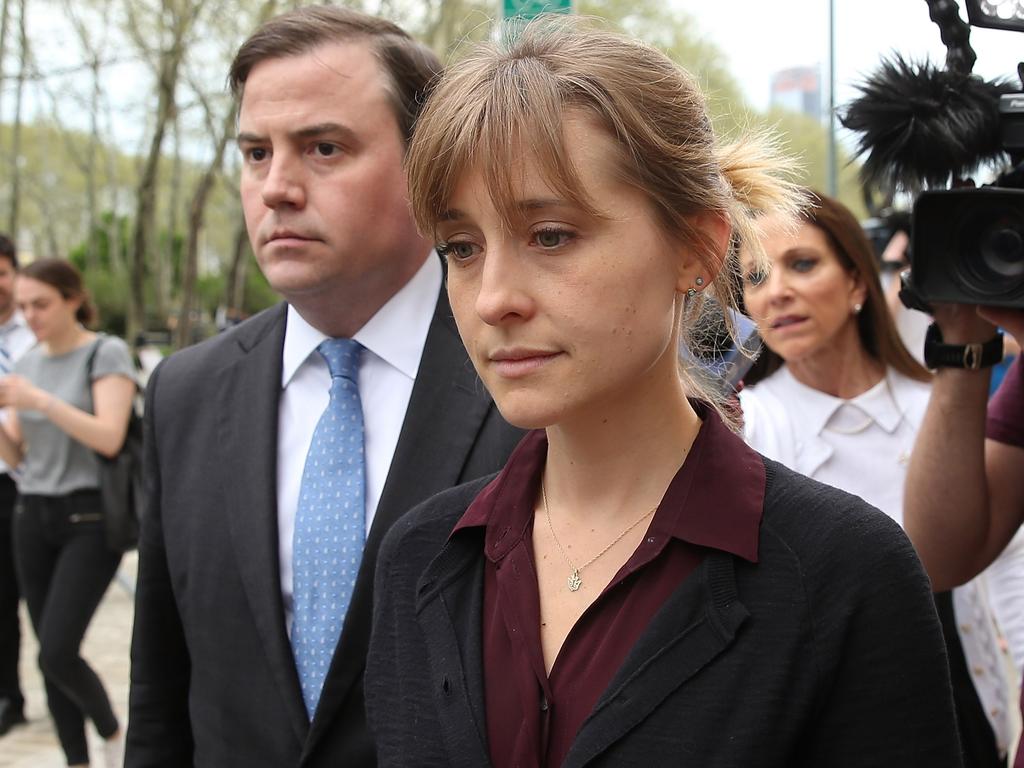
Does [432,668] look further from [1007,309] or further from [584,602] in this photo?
[1007,309]

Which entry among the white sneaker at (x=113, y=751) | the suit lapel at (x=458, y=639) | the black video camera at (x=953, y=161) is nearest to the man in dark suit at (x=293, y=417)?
the suit lapel at (x=458, y=639)

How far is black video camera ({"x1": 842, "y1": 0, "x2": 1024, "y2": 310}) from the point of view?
2.11 metres

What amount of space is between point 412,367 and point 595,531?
0.90 m

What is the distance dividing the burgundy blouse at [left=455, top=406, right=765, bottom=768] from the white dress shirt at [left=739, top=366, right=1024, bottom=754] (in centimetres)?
163

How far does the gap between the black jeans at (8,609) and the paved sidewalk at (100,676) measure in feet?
0.67

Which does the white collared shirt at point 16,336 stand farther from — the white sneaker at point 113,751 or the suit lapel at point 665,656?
the suit lapel at point 665,656

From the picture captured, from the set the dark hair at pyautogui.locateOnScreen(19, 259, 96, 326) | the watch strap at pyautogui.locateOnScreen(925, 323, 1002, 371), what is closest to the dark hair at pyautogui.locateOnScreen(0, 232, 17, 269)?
the dark hair at pyautogui.locateOnScreen(19, 259, 96, 326)

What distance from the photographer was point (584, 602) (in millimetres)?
1633

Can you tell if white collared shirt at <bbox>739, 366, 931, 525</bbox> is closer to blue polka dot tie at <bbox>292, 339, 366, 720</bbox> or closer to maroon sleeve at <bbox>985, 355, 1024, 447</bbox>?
maroon sleeve at <bbox>985, 355, 1024, 447</bbox>

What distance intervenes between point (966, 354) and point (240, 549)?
1435mm

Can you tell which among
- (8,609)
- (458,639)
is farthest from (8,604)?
(458,639)

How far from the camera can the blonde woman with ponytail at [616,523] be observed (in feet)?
4.75

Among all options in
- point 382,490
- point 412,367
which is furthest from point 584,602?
point 412,367

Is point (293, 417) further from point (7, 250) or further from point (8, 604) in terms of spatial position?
A: point (7, 250)
